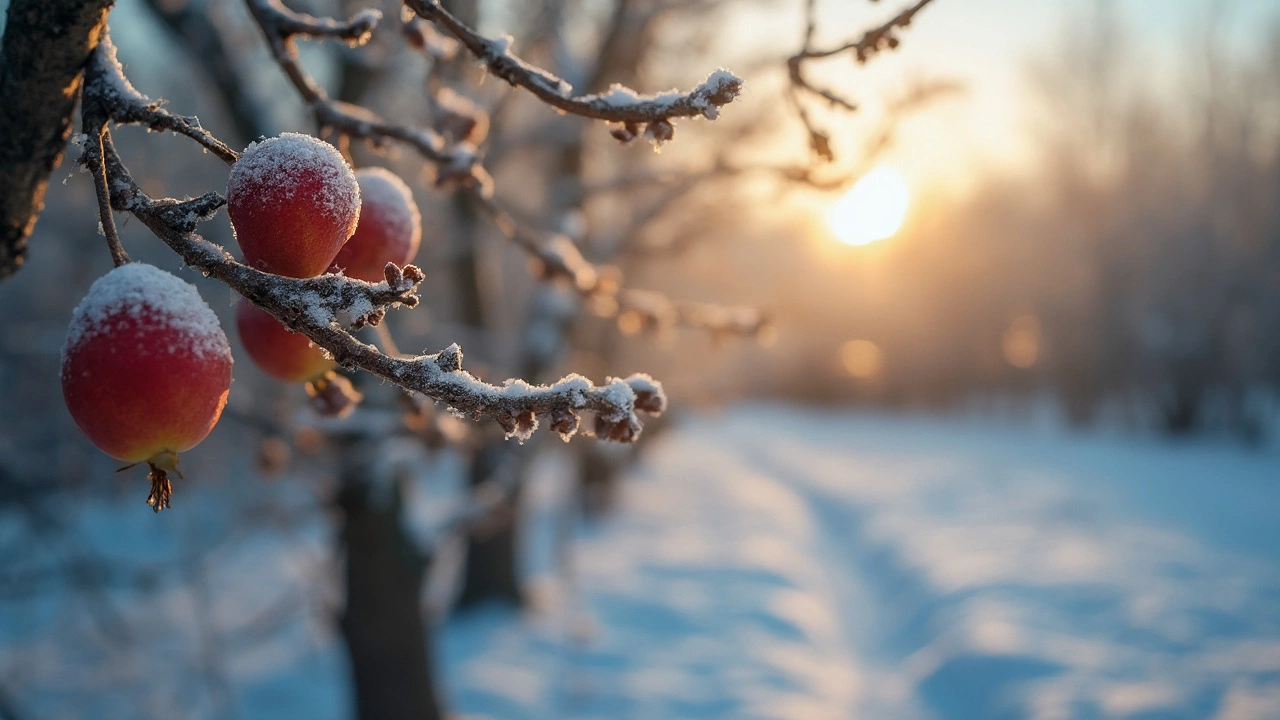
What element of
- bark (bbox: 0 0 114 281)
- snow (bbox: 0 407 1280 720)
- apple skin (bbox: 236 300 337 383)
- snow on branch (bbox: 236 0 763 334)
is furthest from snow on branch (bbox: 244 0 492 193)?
snow (bbox: 0 407 1280 720)

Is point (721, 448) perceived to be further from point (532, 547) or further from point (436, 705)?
point (436, 705)

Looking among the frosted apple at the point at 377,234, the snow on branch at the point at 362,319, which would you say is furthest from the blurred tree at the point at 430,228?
the frosted apple at the point at 377,234

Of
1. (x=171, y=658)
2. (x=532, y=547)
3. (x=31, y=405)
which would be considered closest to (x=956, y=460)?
(x=532, y=547)

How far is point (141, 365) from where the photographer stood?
69 cm

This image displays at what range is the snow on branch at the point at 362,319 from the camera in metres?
0.63

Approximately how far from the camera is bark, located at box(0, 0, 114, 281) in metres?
0.86

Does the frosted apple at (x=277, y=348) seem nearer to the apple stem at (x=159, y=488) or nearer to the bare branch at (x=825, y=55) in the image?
the apple stem at (x=159, y=488)

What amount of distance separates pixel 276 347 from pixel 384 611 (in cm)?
282

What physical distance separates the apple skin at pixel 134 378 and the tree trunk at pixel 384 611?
2.70m

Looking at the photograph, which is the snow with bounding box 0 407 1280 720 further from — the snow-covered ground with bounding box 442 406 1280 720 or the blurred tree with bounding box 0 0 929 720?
the blurred tree with bounding box 0 0 929 720

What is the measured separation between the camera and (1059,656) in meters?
5.44

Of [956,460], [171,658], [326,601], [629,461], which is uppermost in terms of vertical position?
[956,460]

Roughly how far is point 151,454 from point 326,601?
3.12 metres

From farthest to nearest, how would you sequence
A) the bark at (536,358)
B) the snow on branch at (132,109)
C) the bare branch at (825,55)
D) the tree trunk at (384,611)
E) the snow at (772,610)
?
the snow at (772,610) → the bark at (536,358) → the tree trunk at (384,611) → the bare branch at (825,55) → the snow on branch at (132,109)
